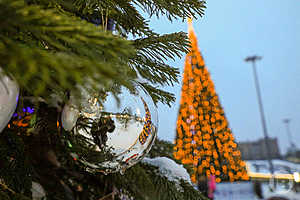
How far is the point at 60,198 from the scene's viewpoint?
249 millimetres

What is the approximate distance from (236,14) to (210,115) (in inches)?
708

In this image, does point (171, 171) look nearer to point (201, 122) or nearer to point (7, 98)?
point (7, 98)

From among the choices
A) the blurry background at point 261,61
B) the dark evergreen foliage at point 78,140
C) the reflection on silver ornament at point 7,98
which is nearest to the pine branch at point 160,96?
the dark evergreen foliage at point 78,140

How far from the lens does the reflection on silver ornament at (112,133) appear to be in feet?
0.67

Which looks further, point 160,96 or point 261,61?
point 261,61

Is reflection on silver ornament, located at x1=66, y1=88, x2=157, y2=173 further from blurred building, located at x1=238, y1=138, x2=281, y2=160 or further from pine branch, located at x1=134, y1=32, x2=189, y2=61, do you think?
blurred building, located at x1=238, y1=138, x2=281, y2=160

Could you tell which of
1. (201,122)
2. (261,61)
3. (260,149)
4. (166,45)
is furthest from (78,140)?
(261,61)

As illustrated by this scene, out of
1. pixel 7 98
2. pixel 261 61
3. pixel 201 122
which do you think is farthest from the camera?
pixel 261 61

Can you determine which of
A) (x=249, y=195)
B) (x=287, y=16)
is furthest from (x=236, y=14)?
(x=249, y=195)

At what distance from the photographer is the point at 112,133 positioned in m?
0.21

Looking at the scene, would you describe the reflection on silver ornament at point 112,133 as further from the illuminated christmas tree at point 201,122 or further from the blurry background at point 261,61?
the blurry background at point 261,61

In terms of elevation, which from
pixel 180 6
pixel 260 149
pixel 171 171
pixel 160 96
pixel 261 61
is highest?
pixel 261 61

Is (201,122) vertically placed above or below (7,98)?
above

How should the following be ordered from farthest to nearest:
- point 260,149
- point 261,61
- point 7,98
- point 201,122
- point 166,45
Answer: point 261,61, point 260,149, point 201,122, point 166,45, point 7,98
